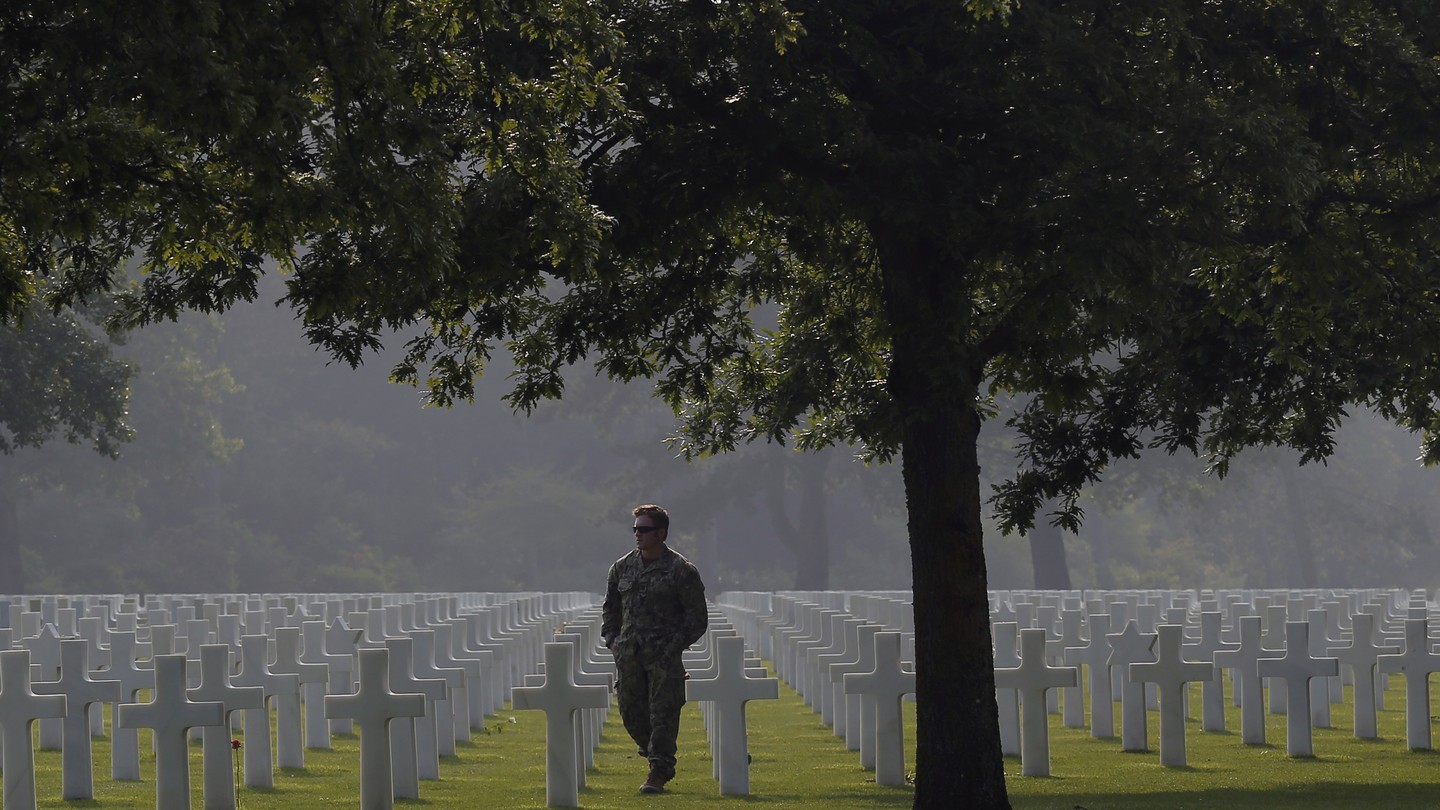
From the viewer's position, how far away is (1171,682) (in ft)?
43.1

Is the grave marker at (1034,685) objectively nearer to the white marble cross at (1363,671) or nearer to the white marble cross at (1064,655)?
the white marble cross at (1064,655)

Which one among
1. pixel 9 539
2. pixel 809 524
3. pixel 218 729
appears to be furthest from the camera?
pixel 809 524

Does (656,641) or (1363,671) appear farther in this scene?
(1363,671)

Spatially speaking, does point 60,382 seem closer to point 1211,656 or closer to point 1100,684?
point 1100,684

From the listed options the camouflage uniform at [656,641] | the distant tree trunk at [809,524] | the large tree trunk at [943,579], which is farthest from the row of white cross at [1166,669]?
the distant tree trunk at [809,524]

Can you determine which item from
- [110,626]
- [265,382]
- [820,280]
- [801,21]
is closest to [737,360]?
[820,280]

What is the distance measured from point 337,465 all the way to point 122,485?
524 inches

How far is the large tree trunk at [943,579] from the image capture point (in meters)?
10.6

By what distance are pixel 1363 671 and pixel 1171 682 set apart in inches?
114

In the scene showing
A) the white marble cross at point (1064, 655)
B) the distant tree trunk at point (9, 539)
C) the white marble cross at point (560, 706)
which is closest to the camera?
the white marble cross at point (560, 706)

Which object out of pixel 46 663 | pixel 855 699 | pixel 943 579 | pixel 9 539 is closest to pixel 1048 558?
pixel 9 539

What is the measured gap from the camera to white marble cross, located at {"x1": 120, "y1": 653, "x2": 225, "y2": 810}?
10195 mm

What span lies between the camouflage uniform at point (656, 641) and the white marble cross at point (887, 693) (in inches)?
39.1

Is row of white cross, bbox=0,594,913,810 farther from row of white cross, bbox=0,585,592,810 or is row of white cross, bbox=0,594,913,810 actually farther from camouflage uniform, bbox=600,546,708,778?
camouflage uniform, bbox=600,546,708,778
